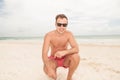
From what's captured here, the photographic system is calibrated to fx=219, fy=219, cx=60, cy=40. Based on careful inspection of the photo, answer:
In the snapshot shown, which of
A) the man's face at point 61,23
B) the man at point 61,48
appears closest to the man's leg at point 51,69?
the man at point 61,48

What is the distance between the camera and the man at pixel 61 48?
3.00 metres

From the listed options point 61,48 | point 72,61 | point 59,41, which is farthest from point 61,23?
point 72,61

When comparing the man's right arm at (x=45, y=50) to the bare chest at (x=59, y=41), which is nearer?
the man's right arm at (x=45, y=50)

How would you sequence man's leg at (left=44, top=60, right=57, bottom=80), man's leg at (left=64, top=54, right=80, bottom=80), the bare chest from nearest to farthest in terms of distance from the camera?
man's leg at (left=44, top=60, right=57, bottom=80), man's leg at (left=64, top=54, right=80, bottom=80), the bare chest

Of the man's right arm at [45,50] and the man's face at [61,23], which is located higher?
the man's face at [61,23]

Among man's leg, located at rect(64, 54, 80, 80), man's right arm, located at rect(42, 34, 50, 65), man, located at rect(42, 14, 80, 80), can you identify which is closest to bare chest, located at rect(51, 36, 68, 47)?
man, located at rect(42, 14, 80, 80)

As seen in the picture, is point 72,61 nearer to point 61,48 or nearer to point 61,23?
point 61,48

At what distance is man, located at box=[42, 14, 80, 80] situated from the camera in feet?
9.83

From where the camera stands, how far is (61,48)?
3.29 meters

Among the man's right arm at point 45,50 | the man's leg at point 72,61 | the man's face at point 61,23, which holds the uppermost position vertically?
the man's face at point 61,23

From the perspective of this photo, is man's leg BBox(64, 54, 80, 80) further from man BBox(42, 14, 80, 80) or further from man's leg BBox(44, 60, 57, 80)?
man's leg BBox(44, 60, 57, 80)

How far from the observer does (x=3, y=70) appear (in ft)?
14.5

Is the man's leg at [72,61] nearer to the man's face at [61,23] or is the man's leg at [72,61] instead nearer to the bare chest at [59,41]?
the bare chest at [59,41]

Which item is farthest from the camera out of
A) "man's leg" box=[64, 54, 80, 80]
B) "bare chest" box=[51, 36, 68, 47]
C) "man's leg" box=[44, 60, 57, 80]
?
"bare chest" box=[51, 36, 68, 47]
